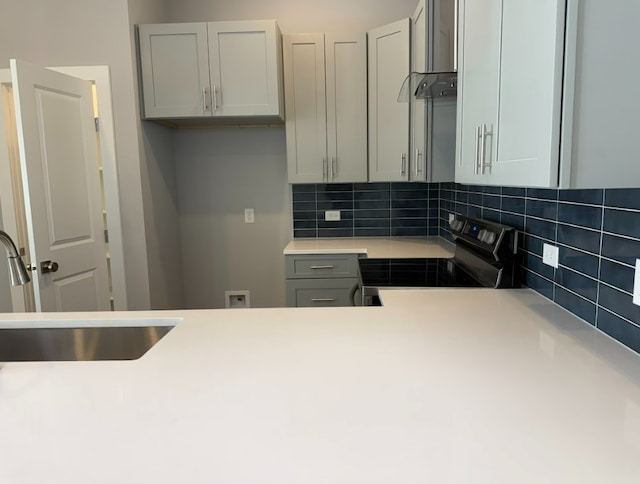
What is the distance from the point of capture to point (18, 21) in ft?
8.62

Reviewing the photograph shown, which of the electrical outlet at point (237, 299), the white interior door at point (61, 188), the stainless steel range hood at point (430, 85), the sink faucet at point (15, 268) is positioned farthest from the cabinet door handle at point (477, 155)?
the electrical outlet at point (237, 299)

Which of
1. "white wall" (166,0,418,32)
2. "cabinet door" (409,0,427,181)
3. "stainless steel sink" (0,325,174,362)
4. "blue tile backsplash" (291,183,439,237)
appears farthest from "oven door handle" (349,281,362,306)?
"white wall" (166,0,418,32)

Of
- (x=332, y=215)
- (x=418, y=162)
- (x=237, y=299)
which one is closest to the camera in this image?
(x=418, y=162)

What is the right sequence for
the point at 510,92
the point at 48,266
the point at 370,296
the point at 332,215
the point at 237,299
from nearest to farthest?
the point at 510,92 → the point at 370,296 → the point at 48,266 → the point at 332,215 → the point at 237,299

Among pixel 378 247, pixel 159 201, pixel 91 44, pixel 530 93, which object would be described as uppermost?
pixel 91 44

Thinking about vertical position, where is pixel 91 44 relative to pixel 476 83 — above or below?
above

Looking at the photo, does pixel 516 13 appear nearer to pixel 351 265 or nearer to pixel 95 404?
pixel 95 404

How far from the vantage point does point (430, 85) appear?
214cm

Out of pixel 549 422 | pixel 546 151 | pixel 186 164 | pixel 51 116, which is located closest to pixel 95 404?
pixel 549 422

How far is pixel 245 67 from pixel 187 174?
100cm

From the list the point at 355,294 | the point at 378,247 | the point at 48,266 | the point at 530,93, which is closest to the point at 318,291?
the point at 355,294

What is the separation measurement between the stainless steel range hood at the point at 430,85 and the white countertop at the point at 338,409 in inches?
45.6

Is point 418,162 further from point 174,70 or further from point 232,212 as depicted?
point 174,70

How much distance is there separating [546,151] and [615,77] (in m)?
0.18
